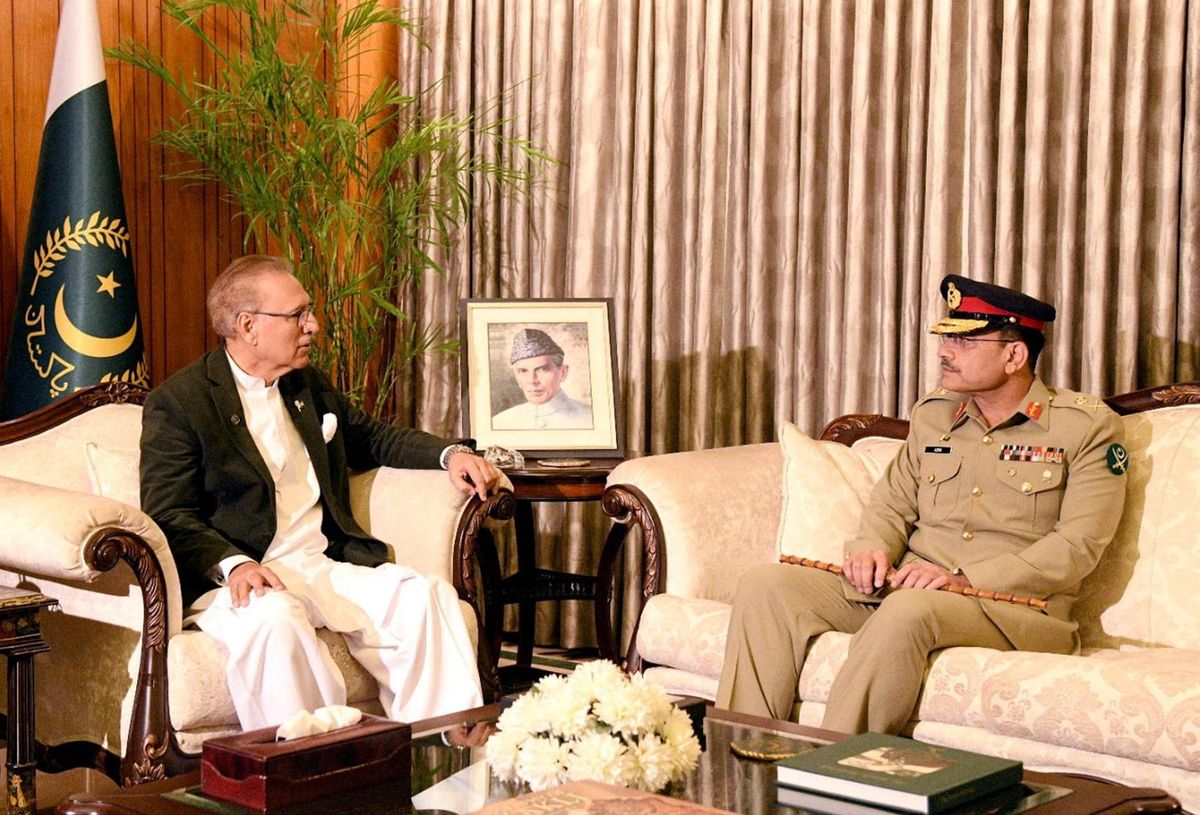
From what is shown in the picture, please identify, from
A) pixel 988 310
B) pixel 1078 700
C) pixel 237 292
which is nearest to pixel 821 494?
pixel 988 310

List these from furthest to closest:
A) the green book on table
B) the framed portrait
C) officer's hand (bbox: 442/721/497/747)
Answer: the framed portrait
officer's hand (bbox: 442/721/497/747)
the green book on table

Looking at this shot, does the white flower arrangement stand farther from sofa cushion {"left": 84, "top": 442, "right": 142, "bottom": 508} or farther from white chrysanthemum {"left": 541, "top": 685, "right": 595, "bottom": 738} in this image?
sofa cushion {"left": 84, "top": 442, "right": 142, "bottom": 508}

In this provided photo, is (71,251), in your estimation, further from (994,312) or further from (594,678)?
(594,678)

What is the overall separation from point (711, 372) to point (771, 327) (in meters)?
0.25

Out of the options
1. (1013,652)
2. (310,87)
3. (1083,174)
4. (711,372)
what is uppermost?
(310,87)

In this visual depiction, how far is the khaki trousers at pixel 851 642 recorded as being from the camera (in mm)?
2713

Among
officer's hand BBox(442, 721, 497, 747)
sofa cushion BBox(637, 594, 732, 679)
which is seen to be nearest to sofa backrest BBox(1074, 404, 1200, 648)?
sofa cushion BBox(637, 594, 732, 679)

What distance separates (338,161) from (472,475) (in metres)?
1.63

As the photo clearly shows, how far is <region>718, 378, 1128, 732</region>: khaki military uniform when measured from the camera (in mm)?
2740

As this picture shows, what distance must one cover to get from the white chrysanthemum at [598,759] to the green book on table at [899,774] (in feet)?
0.81

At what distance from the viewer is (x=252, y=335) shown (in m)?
3.32

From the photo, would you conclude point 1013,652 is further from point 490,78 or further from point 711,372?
point 490,78

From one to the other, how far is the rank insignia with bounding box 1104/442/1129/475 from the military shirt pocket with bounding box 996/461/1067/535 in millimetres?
97

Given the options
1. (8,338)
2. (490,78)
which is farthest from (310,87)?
(8,338)
